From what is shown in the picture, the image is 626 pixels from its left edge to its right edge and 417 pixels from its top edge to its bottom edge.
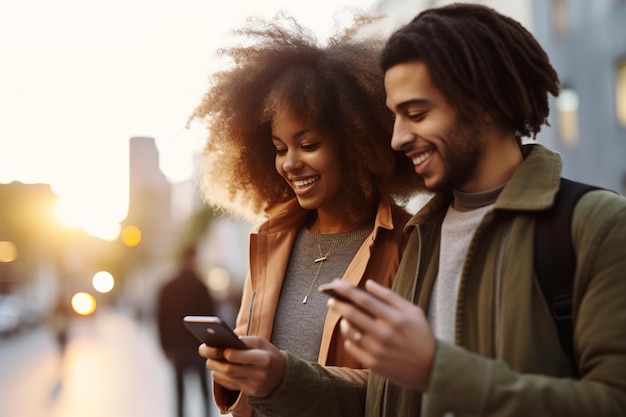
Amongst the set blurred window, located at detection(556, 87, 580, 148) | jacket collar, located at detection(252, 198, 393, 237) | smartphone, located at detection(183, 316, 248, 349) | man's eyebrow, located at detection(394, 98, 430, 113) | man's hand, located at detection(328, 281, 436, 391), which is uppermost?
blurred window, located at detection(556, 87, 580, 148)

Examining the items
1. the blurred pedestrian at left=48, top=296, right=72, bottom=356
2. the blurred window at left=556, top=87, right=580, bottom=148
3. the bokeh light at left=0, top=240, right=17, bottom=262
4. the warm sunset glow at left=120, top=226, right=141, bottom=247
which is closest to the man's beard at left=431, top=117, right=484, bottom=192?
the warm sunset glow at left=120, top=226, right=141, bottom=247

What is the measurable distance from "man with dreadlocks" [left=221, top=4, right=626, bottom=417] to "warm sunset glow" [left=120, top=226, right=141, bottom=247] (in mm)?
7192

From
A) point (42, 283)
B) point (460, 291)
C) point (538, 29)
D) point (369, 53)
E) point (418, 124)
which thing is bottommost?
point (42, 283)

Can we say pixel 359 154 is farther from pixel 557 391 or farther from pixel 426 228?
pixel 557 391

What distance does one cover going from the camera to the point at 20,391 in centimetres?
1339

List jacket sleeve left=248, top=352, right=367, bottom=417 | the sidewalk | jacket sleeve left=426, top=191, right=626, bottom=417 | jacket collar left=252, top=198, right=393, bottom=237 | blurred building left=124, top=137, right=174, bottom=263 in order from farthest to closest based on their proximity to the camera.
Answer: blurred building left=124, top=137, right=174, bottom=263 < the sidewalk < jacket collar left=252, top=198, right=393, bottom=237 < jacket sleeve left=248, top=352, right=367, bottom=417 < jacket sleeve left=426, top=191, right=626, bottom=417

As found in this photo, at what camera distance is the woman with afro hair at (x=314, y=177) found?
2941 mm

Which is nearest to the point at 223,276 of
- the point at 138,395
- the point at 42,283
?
the point at 42,283

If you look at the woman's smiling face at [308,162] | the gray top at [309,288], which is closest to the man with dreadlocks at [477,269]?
the gray top at [309,288]

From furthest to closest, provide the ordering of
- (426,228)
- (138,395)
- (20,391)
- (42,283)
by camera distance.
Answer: (42,283), (20,391), (138,395), (426,228)

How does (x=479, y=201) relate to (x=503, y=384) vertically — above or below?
above

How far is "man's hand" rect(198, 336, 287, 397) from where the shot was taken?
96.4 inches

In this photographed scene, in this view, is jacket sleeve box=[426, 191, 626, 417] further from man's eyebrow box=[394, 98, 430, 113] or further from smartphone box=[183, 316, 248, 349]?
smartphone box=[183, 316, 248, 349]

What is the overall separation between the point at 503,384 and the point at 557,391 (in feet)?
0.41
